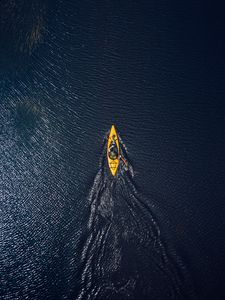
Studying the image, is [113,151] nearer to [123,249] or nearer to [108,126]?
[108,126]

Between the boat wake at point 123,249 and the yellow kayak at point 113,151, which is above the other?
the yellow kayak at point 113,151

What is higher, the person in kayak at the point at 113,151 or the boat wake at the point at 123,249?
the person in kayak at the point at 113,151

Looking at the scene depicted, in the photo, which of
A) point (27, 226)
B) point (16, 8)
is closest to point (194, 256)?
point (27, 226)

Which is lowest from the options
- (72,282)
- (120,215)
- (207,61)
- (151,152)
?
(72,282)

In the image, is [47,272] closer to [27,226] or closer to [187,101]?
[27,226]

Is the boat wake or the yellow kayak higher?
the yellow kayak
